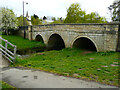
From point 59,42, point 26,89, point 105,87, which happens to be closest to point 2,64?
point 26,89

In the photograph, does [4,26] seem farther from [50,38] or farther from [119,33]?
[119,33]

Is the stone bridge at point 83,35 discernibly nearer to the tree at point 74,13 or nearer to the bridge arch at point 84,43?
the bridge arch at point 84,43

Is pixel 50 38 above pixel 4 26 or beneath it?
beneath

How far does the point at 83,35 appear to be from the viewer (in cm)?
1447

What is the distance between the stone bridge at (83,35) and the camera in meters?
12.1

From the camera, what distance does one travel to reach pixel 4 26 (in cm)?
2648

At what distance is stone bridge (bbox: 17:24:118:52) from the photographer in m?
12.1

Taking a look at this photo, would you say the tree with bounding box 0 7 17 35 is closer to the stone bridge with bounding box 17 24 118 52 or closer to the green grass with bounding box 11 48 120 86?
the stone bridge with bounding box 17 24 118 52

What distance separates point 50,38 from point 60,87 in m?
18.6

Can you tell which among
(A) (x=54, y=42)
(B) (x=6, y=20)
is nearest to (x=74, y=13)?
(A) (x=54, y=42)

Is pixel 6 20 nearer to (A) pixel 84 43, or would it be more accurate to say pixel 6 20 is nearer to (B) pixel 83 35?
(A) pixel 84 43

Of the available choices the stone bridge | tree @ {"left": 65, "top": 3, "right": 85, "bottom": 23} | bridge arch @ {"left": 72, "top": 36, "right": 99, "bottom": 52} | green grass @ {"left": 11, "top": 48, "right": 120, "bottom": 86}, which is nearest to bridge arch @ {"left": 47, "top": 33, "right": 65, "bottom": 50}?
the stone bridge

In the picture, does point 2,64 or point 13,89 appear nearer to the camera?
point 13,89

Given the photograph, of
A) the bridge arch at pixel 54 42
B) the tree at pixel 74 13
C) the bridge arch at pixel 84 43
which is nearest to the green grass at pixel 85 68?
the bridge arch at pixel 84 43
